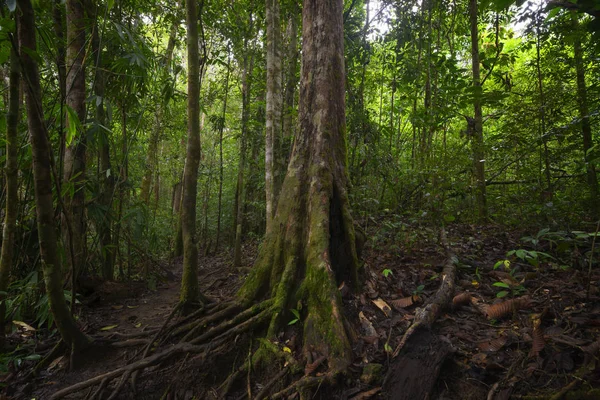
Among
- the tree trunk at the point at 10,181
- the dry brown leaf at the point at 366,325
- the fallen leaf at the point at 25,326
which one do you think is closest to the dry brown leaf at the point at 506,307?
the dry brown leaf at the point at 366,325

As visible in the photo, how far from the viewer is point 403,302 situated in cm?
320

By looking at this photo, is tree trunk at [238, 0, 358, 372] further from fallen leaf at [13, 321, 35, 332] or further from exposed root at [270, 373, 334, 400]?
fallen leaf at [13, 321, 35, 332]

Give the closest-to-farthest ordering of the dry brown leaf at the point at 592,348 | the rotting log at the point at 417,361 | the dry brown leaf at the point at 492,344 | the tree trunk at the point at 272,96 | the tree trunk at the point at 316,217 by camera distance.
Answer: the dry brown leaf at the point at 592,348
the rotting log at the point at 417,361
the dry brown leaf at the point at 492,344
the tree trunk at the point at 316,217
the tree trunk at the point at 272,96

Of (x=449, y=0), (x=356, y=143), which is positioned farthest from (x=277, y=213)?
(x=449, y=0)

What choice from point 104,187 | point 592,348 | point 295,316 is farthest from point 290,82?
point 592,348

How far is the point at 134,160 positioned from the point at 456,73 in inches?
297

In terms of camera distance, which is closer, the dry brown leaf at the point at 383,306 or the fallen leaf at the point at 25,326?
the dry brown leaf at the point at 383,306

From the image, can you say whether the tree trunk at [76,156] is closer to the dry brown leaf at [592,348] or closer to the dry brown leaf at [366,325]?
the dry brown leaf at [366,325]

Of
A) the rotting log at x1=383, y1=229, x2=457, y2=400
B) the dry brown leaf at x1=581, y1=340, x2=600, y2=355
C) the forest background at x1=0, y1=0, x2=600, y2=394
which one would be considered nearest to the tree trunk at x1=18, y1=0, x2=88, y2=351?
the forest background at x1=0, y1=0, x2=600, y2=394

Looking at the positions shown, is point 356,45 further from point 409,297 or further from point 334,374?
point 334,374

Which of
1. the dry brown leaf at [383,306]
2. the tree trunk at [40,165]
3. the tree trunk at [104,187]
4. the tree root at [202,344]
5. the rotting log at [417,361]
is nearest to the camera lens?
the rotting log at [417,361]

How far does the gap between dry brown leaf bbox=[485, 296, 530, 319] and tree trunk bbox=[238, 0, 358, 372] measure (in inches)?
48.4

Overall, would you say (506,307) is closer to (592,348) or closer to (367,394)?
(592,348)

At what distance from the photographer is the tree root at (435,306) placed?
250cm
